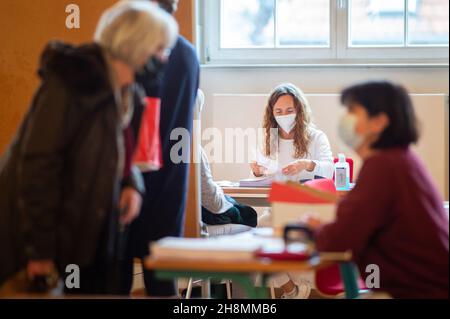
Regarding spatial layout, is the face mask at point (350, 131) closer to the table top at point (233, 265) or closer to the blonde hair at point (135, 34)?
the table top at point (233, 265)

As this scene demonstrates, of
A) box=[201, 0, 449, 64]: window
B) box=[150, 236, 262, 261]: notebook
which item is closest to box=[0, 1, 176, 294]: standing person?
box=[150, 236, 262, 261]: notebook

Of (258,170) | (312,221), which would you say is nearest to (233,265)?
(312,221)

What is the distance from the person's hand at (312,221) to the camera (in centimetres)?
232

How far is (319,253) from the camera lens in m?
2.21

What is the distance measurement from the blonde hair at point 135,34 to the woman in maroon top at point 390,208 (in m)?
0.59

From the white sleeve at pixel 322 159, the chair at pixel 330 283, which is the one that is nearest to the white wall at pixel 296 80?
the white sleeve at pixel 322 159

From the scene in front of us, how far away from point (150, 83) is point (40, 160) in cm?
41

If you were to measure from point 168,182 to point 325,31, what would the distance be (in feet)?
10.0

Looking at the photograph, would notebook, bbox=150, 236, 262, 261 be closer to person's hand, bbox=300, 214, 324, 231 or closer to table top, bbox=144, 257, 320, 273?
table top, bbox=144, 257, 320, 273

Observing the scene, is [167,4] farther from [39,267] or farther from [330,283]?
[330,283]

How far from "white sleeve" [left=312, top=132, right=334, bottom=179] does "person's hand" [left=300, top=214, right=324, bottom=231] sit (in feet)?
7.03

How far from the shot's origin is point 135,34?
2.13 m

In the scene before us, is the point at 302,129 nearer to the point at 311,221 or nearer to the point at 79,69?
the point at 311,221
